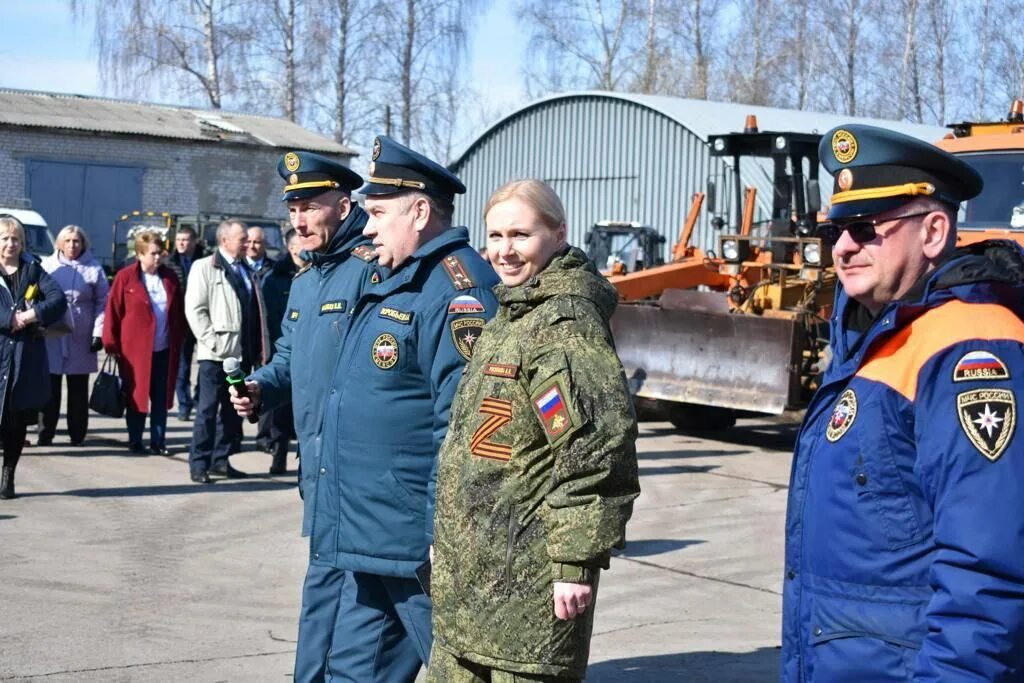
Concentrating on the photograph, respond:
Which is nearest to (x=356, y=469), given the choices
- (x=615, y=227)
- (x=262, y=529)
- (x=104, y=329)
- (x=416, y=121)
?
(x=262, y=529)

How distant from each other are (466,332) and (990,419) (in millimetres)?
2096

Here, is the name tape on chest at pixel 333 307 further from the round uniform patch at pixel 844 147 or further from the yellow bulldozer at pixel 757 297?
the yellow bulldozer at pixel 757 297

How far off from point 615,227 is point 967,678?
23827 millimetres

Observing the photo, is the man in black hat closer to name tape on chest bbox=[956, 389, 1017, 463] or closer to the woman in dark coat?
name tape on chest bbox=[956, 389, 1017, 463]

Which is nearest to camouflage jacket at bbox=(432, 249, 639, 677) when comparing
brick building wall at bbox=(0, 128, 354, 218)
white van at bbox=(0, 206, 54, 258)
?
white van at bbox=(0, 206, 54, 258)

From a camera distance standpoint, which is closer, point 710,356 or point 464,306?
point 464,306

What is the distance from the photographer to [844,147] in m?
2.87

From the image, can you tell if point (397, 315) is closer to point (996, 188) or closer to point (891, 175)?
point (891, 175)

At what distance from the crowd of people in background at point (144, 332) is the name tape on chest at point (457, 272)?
5.53 m

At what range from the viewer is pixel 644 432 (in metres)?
14.8

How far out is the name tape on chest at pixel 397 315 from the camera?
4.36 meters

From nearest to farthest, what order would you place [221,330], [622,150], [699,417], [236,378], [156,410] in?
1. [236,378]
2. [221,330]
3. [156,410]
4. [699,417]
5. [622,150]

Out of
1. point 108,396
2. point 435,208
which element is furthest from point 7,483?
point 435,208

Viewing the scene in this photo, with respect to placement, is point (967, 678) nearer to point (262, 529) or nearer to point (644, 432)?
point (262, 529)
